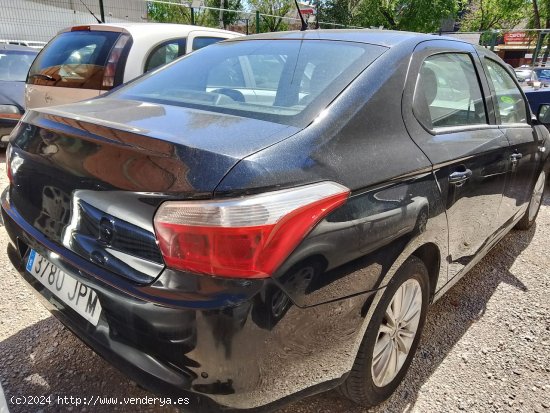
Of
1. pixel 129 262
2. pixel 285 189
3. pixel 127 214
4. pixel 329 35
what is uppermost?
pixel 329 35

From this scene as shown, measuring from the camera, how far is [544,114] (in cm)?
355

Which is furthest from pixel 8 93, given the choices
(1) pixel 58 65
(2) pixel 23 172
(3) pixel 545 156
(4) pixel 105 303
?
(3) pixel 545 156

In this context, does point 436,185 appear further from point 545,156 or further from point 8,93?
point 8,93

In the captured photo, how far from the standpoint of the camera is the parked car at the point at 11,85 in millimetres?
5848

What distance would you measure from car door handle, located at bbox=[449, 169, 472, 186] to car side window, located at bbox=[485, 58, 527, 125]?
0.85 metres

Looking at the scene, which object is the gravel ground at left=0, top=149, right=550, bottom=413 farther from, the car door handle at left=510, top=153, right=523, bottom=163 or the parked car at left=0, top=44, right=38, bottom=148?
the parked car at left=0, top=44, right=38, bottom=148

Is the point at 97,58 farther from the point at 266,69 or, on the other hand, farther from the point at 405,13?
the point at 405,13

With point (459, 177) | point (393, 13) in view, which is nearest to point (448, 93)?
point (459, 177)

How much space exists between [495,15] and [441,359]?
36510 millimetres

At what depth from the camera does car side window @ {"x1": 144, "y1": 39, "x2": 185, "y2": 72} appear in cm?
427

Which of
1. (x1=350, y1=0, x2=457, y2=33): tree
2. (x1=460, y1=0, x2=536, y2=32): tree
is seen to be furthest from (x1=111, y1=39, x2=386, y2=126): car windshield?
(x1=460, y1=0, x2=536, y2=32): tree

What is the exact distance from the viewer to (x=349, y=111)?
165 centimetres

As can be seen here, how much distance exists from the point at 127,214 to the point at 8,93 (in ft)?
19.4

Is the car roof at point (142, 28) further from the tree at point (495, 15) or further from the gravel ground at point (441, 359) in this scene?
the tree at point (495, 15)
